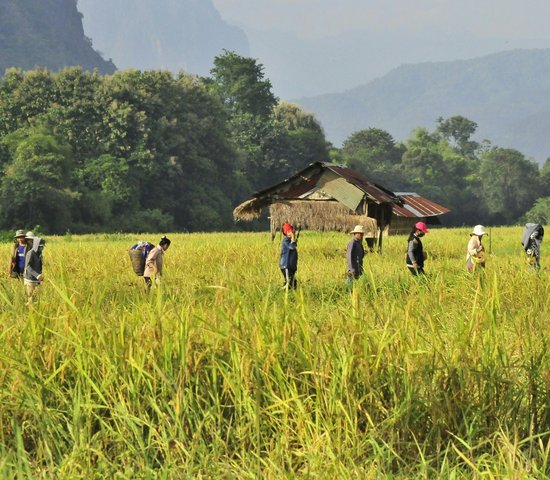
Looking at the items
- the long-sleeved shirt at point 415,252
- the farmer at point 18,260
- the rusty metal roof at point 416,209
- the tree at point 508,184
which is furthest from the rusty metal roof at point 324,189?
the tree at point 508,184

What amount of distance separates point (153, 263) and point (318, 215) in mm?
14820

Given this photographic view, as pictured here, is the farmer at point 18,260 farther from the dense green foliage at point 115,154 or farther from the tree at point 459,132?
the tree at point 459,132

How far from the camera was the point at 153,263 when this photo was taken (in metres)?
11.2

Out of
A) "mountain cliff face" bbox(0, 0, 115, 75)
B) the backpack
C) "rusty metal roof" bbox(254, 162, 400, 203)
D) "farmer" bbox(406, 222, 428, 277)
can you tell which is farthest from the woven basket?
"mountain cliff face" bbox(0, 0, 115, 75)

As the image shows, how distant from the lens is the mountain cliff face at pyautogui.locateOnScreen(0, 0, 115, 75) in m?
163

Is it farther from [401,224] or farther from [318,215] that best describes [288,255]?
[401,224]

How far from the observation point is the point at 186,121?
182 ft

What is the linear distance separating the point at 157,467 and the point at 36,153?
1667 inches

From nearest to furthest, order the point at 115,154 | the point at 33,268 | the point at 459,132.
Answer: the point at 33,268 < the point at 115,154 < the point at 459,132

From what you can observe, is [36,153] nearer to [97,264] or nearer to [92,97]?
[92,97]

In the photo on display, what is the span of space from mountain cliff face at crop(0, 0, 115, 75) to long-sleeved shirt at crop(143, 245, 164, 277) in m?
153

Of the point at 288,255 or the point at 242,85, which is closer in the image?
the point at 288,255

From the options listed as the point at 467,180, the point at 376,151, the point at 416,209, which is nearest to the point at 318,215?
the point at 416,209

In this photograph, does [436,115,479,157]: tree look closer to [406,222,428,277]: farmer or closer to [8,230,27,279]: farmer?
[406,222,428,277]: farmer
